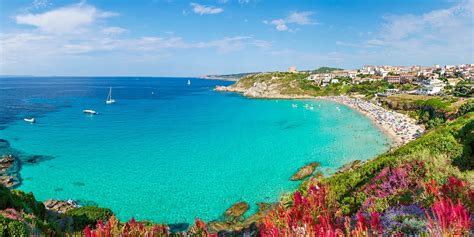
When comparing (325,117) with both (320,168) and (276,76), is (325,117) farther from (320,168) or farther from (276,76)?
(276,76)

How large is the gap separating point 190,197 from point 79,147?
83.2 feet

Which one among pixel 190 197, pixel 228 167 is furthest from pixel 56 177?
pixel 228 167

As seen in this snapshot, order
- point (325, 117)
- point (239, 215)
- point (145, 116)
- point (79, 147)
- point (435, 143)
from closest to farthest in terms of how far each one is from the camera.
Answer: point (435, 143) → point (239, 215) → point (79, 147) → point (325, 117) → point (145, 116)

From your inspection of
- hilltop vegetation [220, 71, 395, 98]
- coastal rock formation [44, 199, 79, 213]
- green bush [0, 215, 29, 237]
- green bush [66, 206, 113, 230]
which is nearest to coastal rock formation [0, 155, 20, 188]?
coastal rock formation [44, 199, 79, 213]

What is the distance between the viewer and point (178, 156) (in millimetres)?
39281

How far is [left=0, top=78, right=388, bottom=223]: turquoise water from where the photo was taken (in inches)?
1031

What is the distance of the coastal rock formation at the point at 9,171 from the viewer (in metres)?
29.0

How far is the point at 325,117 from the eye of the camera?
69.6 meters

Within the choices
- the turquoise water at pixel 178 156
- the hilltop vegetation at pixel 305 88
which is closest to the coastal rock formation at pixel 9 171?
the turquoise water at pixel 178 156

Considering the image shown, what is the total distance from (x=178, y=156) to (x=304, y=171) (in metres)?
16.6

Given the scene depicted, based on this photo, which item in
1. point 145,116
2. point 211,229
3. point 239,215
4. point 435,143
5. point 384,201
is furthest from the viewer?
point 145,116

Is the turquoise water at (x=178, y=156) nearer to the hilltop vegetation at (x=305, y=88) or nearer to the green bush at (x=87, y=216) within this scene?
the green bush at (x=87, y=216)

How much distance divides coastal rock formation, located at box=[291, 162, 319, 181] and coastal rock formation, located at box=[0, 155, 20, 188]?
87.1 feet

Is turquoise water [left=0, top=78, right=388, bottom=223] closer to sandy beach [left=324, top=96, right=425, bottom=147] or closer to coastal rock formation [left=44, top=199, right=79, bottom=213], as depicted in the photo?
coastal rock formation [left=44, top=199, right=79, bottom=213]
